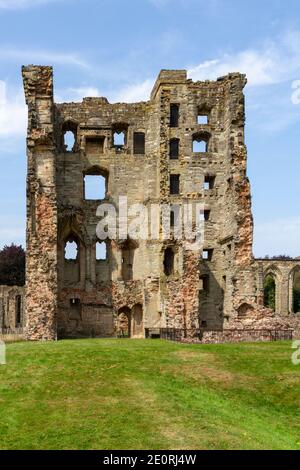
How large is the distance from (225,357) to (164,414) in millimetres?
6810

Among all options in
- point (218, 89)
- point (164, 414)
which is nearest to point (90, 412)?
point (164, 414)

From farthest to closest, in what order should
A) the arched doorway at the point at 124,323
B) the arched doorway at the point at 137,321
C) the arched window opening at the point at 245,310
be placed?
the arched doorway at the point at 124,323, the arched doorway at the point at 137,321, the arched window opening at the point at 245,310

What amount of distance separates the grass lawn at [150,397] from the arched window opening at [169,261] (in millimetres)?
10924

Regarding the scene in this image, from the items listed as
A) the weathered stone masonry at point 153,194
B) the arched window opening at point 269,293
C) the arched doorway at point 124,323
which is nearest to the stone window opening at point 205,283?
the weathered stone masonry at point 153,194

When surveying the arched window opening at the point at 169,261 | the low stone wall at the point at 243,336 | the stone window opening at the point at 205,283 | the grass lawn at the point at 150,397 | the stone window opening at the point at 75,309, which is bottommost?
the grass lawn at the point at 150,397

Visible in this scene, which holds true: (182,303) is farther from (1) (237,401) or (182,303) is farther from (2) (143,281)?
(1) (237,401)

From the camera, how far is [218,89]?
37375 mm

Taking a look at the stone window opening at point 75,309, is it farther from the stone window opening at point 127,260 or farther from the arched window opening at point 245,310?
the arched window opening at point 245,310

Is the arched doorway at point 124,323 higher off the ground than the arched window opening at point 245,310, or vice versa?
the arched window opening at point 245,310

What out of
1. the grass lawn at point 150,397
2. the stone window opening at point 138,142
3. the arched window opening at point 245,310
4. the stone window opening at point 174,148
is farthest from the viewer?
the stone window opening at point 138,142

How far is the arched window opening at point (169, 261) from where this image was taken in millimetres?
35656

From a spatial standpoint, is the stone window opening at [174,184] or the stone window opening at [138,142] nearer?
the stone window opening at [174,184]

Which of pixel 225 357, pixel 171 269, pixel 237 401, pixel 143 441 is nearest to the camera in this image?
pixel 143 441

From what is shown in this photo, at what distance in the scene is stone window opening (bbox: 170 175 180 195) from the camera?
3653 cm
